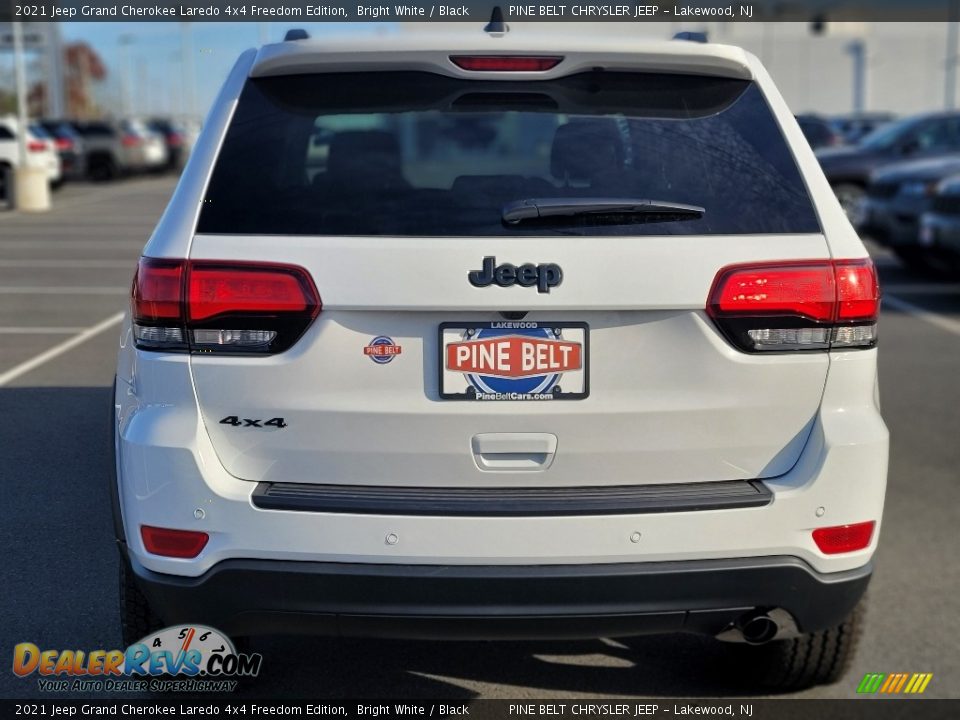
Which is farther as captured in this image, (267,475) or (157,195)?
(157,195)

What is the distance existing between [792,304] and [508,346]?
691 mm

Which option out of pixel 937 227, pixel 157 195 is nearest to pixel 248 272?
pixel 937 227

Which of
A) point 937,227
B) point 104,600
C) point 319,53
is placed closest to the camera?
point 319,53

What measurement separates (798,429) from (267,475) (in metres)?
1.27

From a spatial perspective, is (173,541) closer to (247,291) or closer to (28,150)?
(247,291)

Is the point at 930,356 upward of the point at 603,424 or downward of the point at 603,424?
downward

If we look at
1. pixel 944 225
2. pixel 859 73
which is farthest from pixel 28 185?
pixel 859 73

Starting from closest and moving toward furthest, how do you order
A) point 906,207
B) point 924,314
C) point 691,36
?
point 691,36 < point 924,314 < point 906,207

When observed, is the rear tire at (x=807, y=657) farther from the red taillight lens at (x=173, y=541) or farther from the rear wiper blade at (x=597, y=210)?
the red taillight lens at (x=173, y=541)

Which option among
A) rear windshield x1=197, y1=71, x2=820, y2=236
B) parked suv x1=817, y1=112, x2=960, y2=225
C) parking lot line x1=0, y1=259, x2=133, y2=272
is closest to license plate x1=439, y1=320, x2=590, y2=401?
rear windshield x1=197, y1=71, x2=820, y2=236

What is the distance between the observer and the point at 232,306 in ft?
9.80

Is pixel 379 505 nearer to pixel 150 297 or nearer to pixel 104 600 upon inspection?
pixel 150 297

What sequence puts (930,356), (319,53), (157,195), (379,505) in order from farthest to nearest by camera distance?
(157,195)
(930,356)
(319,53)
(379,505)

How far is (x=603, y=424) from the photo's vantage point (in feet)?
9.90
